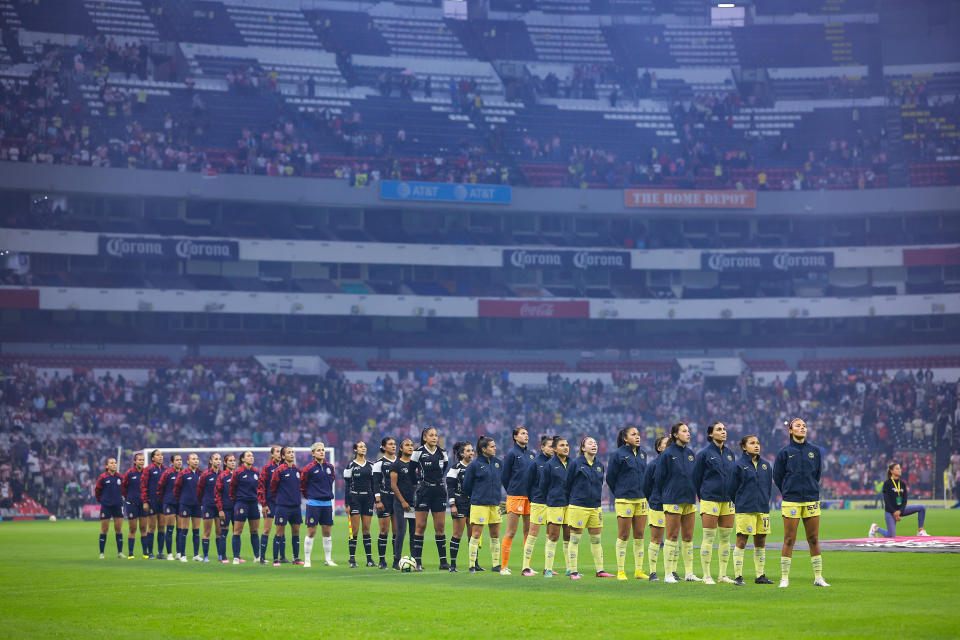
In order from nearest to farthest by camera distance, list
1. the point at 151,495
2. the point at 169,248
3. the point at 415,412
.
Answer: the point at 151,495 < the point at 415,412 < the point at 169,248

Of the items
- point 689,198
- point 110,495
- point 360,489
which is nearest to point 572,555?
point 360,489

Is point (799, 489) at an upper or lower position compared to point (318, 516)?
upper

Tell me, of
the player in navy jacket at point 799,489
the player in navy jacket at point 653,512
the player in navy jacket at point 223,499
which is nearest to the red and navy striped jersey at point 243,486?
the player in navy jacket at point 223,499

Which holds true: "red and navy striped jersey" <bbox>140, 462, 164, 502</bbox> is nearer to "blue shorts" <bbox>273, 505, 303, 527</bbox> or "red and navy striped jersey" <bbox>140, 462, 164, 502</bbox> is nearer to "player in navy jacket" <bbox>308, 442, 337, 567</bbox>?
"blue shorts" <bbox>273, 505, 303, 527</bbox>

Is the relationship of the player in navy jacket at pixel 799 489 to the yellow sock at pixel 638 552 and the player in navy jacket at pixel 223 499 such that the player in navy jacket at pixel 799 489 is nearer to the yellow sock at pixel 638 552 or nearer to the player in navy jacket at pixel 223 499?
the yellow sock at pixel 638 552

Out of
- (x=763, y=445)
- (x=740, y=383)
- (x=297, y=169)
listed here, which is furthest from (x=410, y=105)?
(x=763, y=445)

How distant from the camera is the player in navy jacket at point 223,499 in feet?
86.4

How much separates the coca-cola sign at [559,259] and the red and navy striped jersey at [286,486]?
44.1 m

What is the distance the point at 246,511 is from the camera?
26.1m

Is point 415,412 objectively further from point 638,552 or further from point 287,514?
point 638,552

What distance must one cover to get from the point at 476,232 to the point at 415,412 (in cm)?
1485

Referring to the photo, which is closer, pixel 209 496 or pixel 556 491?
pixel 556 491

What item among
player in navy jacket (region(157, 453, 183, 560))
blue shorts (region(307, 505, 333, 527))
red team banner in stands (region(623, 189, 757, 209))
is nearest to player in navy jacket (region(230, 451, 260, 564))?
blue shorts (region(307, 505, 333, 527))

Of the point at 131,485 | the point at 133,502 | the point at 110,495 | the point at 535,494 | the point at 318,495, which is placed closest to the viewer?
the point at 535,494
